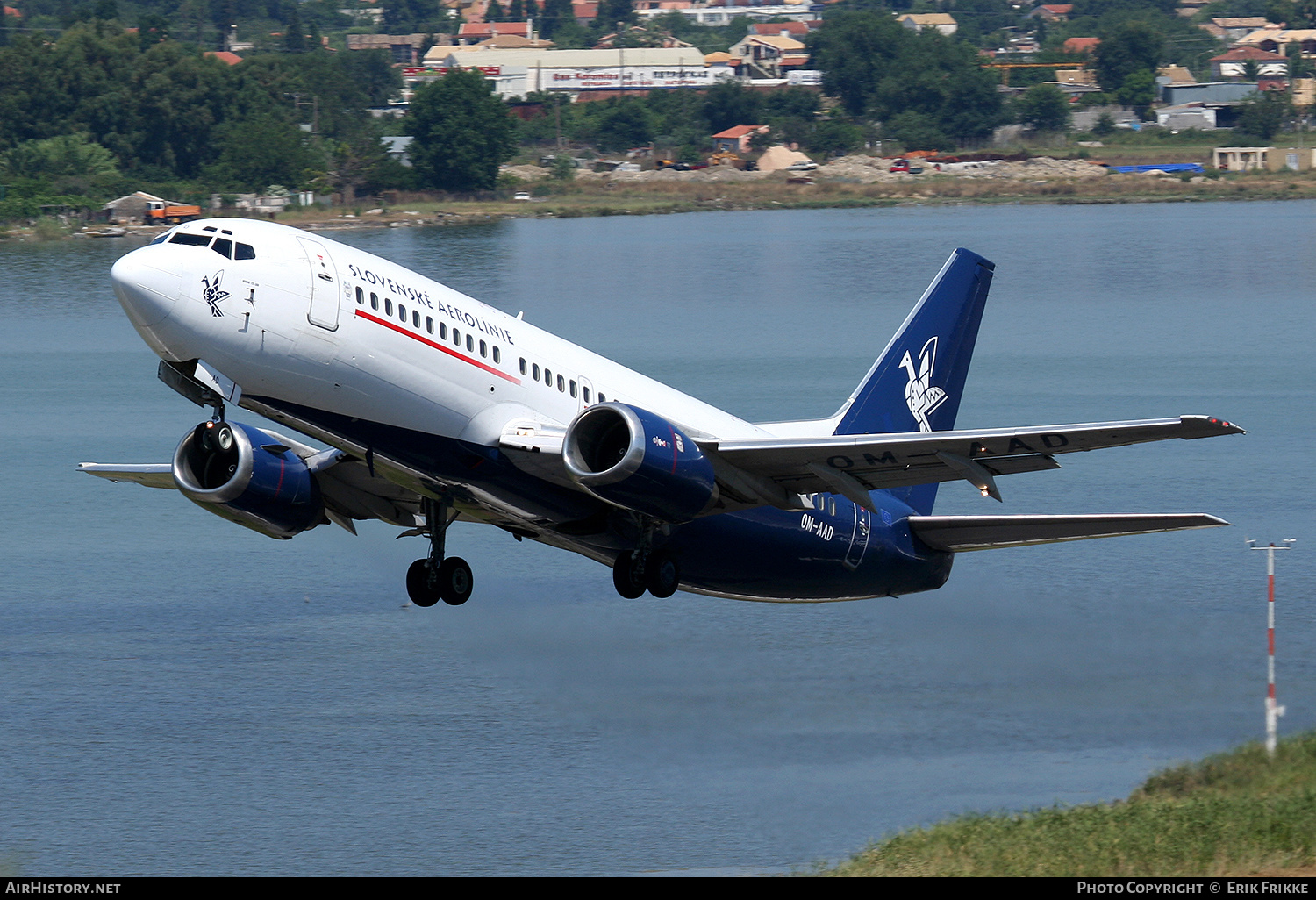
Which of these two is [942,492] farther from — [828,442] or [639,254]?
[639,254]

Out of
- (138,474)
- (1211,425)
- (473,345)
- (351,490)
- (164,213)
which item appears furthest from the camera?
(164,213)

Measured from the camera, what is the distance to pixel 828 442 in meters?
35.8

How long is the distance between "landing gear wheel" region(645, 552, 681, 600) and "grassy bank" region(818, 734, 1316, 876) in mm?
10860

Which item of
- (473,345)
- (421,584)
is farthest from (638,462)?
(421,584)

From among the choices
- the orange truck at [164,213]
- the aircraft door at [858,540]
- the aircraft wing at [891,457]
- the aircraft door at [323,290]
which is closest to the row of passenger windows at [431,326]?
the aircraft door at [323,290]

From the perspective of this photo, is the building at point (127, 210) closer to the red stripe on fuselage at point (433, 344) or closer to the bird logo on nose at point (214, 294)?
the red stripe on fuselage at point (433, 344)

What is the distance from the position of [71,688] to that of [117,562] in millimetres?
17920

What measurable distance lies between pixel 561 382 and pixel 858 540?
1034 cm

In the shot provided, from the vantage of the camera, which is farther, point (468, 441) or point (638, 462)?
point (468, 441)

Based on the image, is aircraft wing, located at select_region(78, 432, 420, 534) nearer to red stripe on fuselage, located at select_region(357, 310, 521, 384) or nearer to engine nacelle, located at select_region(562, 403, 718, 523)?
red stripe on fuselage, located at select_region(357, 310, 521, 384)

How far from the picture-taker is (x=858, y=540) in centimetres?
4447

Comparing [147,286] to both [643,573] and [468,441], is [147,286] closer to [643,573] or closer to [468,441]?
[468,441]

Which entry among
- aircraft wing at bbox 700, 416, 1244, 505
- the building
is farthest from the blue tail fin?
the building

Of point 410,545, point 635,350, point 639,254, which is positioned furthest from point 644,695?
point 639,254
